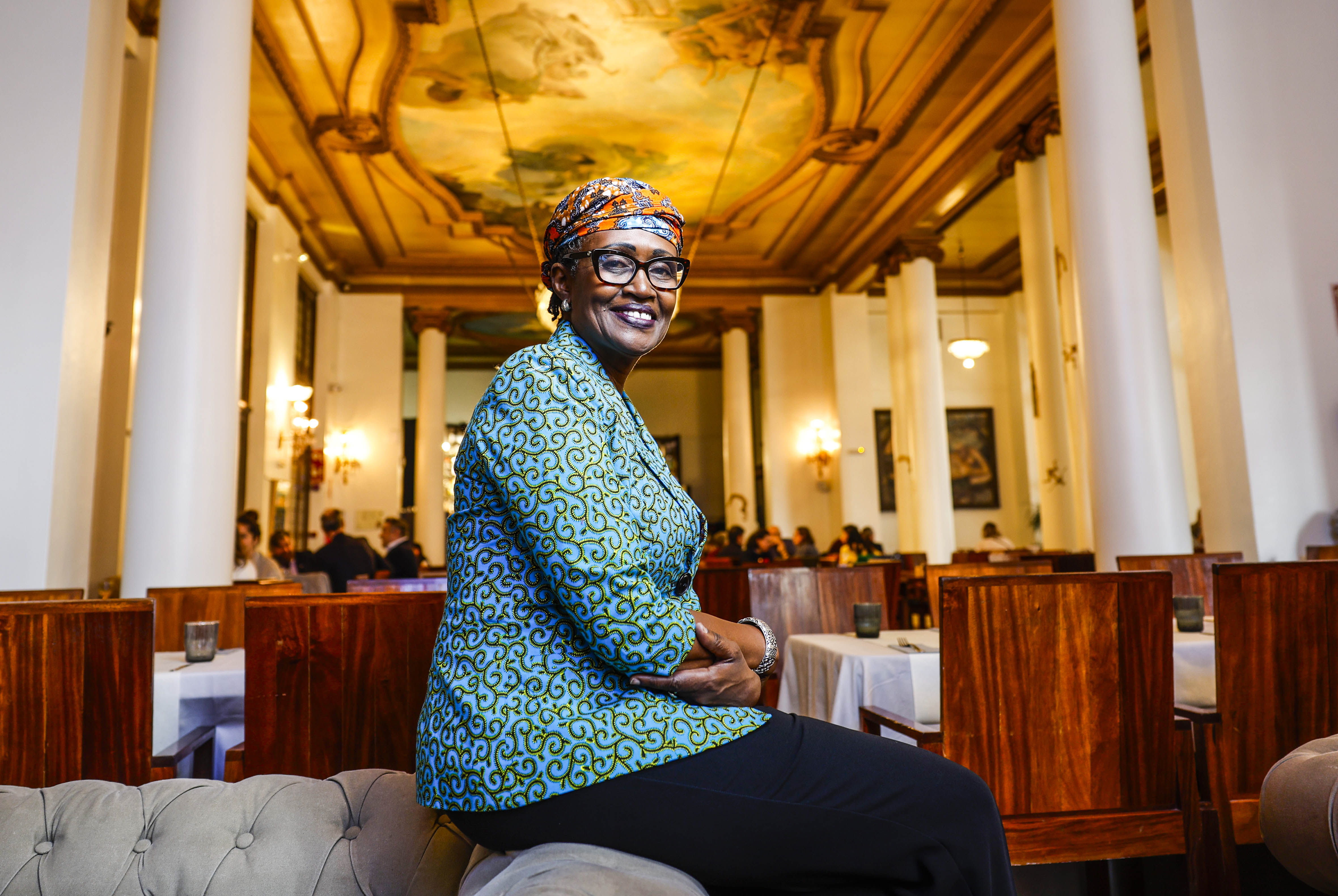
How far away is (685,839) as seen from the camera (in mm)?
1064

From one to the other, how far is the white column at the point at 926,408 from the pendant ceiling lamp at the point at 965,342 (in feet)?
2.13

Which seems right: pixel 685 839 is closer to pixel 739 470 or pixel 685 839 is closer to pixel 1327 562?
pixel 1327 562

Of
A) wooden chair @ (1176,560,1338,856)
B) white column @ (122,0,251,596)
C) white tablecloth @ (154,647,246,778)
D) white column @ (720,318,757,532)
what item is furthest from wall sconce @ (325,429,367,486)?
wooden chair @ (1176,560,1338,856)

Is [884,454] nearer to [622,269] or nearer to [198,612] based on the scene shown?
[198,612]

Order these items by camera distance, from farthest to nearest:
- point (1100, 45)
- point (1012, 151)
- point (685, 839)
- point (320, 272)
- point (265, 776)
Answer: point (320, 272)
point (1012, 151)
point (1100, 45)
point (265, 776)
point (685, 839)

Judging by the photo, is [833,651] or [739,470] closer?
[833,651]

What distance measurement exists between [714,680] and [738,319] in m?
13.8

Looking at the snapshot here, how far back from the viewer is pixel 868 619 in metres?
3.00

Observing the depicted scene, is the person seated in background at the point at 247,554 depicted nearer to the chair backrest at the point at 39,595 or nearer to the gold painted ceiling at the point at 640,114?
the chair backrest at the point at 39,595

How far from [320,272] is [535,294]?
4.15m

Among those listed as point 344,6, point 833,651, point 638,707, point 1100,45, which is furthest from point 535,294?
point 638,707

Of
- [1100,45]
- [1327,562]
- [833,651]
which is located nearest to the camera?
[1327,562]

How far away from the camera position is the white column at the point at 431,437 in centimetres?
1316

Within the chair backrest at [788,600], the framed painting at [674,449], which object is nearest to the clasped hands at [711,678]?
the chair backrest at [788,600]
